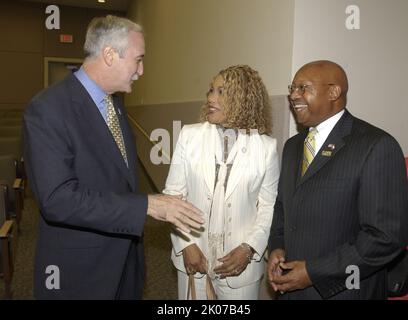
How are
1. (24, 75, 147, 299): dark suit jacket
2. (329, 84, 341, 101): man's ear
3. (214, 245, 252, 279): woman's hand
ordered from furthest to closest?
(214, 245, 252, 279): woman's hand, (329, 84, 341, 101): man's ear, (24, 75, 147, 299): dark suit jacket

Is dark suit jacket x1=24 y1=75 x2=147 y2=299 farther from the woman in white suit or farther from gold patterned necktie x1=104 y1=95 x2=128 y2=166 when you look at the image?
the woman in white suit

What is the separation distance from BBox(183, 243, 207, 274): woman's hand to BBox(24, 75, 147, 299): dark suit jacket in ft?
0.95

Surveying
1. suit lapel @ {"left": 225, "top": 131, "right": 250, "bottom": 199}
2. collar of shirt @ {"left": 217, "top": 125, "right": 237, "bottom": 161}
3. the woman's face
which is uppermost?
the woman's face

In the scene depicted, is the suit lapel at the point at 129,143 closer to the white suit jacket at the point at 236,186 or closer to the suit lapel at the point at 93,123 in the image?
the suit lapel at the point at 93,123

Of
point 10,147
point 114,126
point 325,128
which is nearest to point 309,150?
point 325,128

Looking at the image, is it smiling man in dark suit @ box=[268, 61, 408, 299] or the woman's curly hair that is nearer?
smiling man in dark suit @ box=[268, 61, 408, 299]

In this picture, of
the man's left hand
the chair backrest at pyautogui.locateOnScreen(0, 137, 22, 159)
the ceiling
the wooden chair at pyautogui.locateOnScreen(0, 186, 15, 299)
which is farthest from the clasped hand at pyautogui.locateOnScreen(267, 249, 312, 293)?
the ceiling

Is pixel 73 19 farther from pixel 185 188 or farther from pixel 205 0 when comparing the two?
pixel 185 188

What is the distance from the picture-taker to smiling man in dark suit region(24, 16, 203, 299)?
127 cm

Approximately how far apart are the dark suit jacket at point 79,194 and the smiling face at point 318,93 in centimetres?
77

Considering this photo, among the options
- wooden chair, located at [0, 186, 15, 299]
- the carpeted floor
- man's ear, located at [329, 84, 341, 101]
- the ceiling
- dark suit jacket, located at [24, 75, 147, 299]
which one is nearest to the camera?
dark suit jacket, located at [24, 75, 147, 299]

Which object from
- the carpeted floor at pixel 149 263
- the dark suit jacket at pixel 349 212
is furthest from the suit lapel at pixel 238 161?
the carpeted floor at pixel 149 263

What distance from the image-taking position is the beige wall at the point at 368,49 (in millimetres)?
2104

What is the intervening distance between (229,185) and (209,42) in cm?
208
